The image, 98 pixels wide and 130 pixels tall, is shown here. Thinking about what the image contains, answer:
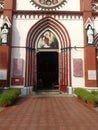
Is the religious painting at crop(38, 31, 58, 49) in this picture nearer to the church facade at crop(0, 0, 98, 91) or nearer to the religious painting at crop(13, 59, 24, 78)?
the church facade at crop(0, 0, 98, 91)

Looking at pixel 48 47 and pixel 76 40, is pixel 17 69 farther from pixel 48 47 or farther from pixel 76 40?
pixel 76 40

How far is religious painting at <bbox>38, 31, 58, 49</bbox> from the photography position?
20516 millimetres

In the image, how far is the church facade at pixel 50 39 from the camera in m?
18.9

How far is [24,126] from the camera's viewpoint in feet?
25.6

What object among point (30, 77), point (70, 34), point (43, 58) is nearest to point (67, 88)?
point (30, 77)

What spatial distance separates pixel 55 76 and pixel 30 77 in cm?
776

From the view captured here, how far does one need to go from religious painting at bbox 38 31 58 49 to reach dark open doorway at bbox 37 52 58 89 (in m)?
6.24

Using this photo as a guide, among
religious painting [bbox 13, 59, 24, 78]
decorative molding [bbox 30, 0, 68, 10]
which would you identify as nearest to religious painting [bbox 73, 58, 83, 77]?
religious painting [bbox 13, 59, 24, 78]

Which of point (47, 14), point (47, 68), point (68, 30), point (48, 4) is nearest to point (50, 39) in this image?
point (68, 30)

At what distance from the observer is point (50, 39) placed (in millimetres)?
20562

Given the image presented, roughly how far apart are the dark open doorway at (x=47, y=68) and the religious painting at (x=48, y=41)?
6.24 metres

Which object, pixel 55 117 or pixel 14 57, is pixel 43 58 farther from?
pixel 55 117

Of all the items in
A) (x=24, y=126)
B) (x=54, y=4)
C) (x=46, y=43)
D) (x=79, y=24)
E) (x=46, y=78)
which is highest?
(x=54, y=4)

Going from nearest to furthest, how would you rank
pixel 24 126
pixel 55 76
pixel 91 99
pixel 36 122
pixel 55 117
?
pixel 24 126 < pixel 36 122 < pixel 55 117 < pixel 91 99 < pixel 55 76
